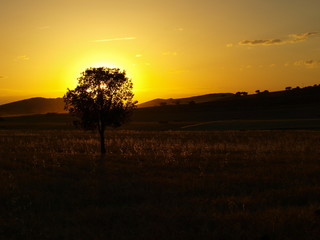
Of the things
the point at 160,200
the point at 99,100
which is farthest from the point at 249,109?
the point at 160,200

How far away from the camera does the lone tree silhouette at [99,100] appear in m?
25.6

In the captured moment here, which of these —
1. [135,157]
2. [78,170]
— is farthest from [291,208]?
[135,157]

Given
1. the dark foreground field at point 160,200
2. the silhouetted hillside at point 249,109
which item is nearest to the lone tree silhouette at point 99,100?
the dark foreground field at point 160,200

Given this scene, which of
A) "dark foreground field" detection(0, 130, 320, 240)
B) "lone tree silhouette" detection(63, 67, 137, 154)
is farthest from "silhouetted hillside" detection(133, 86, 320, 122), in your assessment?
"dark foreground field" detection(0, 130, 320, 240)

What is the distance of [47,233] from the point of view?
9156 mm

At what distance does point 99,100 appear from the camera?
25.5 m

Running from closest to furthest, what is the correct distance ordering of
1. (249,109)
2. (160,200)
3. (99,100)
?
(160,200) < (99,100) < (249,109)

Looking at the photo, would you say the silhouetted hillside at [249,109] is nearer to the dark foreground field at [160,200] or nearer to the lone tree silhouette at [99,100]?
the lone tree silhouette at [99,100]

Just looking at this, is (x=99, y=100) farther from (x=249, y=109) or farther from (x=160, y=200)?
(x=249, y=109)

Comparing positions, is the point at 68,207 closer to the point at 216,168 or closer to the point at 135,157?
the point at 216,168

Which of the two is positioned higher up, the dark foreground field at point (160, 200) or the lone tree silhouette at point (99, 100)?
the lone tree silhouette at point (99, 100)

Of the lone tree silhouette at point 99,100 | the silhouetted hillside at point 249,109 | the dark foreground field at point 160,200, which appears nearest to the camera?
the dark foreground field at point 160,200

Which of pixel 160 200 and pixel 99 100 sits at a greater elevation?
pixel 99 100

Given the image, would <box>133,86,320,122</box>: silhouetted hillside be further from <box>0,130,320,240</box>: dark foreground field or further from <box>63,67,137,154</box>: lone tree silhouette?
<box>0,130,320,240</box>: dark foreground field
